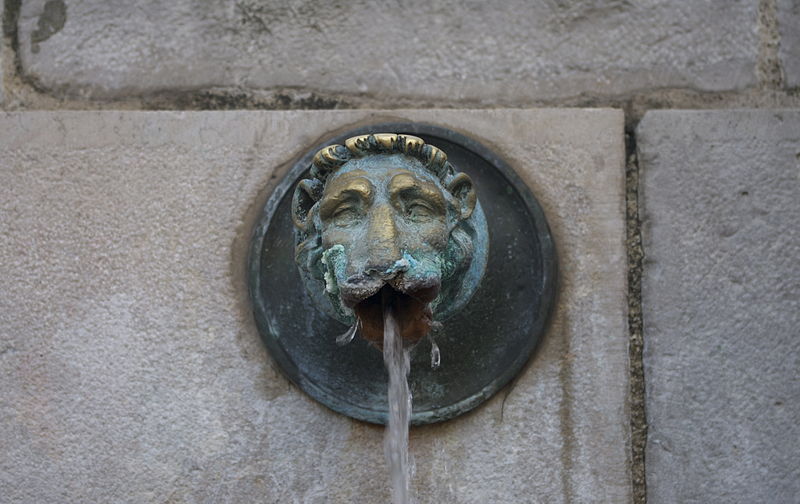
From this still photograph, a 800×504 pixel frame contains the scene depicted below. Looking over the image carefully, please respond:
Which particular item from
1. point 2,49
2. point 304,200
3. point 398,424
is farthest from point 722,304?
point 2,49

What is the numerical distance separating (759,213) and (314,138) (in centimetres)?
64

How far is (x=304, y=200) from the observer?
1.15 meters

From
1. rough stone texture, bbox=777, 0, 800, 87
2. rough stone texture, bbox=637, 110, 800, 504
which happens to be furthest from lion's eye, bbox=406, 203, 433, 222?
rough stone texture, bbox=777, 0, 800, 87

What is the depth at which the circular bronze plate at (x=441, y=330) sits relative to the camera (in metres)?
1.24

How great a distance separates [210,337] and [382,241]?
38cm

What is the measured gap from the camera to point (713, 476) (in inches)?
49.0

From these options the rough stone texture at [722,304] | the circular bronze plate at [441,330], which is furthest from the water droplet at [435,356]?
the rough stone texture at [722,304]

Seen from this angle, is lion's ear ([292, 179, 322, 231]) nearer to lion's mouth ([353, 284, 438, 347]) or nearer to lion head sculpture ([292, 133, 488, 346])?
lion head sculpture ([292, 133, 488, 346])

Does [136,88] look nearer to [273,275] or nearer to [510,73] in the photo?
[273,275]

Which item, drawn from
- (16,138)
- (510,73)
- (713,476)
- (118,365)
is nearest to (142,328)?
(118,365)

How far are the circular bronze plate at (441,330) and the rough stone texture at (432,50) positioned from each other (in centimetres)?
18

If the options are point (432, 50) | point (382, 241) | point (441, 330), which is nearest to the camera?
point (382, 241)

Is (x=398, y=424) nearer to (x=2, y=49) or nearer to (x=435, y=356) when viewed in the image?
(x=435, y=356)

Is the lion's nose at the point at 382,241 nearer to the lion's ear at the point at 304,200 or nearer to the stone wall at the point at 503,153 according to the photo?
the lion's ear at the point at 304,200
